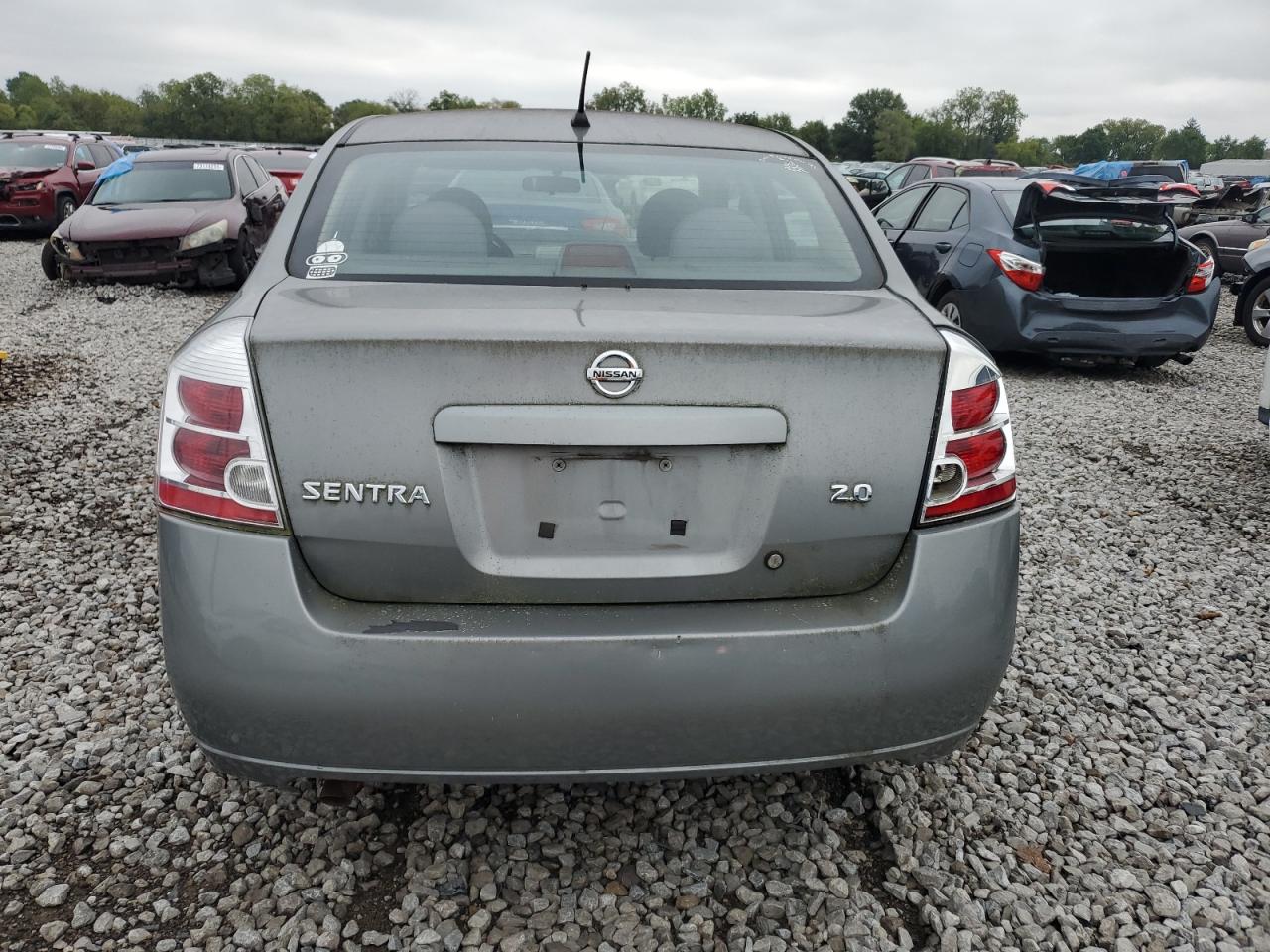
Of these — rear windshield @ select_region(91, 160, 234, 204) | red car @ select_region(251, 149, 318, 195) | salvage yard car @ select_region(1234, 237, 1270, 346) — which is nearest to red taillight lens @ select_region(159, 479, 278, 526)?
rear windshield @ select_region(91, 160, 234, 204)

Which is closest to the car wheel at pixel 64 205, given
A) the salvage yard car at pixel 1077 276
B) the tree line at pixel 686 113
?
the salvage yard car at pixel 1077 276

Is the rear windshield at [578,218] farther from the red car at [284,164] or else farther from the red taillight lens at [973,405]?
the red car at [284,164]

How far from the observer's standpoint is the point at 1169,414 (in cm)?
700

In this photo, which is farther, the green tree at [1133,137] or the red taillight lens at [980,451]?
the green tree at [1133,137]

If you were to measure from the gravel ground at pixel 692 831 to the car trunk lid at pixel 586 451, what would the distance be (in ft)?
2.52

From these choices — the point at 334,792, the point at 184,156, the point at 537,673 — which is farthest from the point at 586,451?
the point at 184,156

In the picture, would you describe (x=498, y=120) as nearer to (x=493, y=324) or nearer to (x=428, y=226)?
(x=428, y=226)

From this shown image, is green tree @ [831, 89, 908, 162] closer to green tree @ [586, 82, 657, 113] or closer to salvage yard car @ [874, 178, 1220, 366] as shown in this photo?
green tree @ [586, 82, 657, 113]

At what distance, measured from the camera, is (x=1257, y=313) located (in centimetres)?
998

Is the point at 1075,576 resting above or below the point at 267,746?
below

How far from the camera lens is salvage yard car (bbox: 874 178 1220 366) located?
7.42 metres

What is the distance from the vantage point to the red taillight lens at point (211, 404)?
1870 mm

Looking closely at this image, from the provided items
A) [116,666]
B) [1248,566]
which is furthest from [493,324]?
[1248,566]

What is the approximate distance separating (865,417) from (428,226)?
4.01 feet
